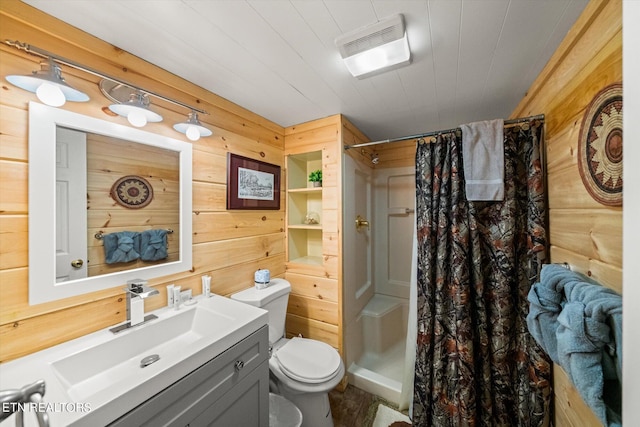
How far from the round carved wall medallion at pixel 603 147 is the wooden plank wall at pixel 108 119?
1.79 meters

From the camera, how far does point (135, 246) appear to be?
1174 millimetres

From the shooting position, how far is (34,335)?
878 mm

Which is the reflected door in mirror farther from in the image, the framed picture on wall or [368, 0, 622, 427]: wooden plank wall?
[368, 0, 622, 427]: wooden plank wall

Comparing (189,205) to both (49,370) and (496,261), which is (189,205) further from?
(496,261)

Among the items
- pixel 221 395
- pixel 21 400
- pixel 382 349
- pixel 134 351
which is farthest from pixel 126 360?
pixel 382 349

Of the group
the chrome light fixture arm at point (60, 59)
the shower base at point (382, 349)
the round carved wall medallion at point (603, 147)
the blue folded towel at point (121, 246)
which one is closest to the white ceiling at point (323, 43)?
the chrome light fixture arm at point (60, 59)

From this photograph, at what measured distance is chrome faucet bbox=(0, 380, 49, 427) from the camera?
471mm

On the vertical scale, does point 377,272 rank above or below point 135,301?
below

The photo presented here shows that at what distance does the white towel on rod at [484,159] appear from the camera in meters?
1.31

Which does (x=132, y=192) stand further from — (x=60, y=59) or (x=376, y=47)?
(x=376, y=47)

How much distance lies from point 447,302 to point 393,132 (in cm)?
166

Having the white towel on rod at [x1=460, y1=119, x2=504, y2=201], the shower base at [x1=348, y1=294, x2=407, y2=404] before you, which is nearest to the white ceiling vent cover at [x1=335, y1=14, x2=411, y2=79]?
the white towel on rod at [x1=460, y1=119, x2=504, y2=201]

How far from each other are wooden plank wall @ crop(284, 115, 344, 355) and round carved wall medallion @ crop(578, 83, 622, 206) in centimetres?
130

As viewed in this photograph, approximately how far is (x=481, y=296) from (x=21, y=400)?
1804mm
